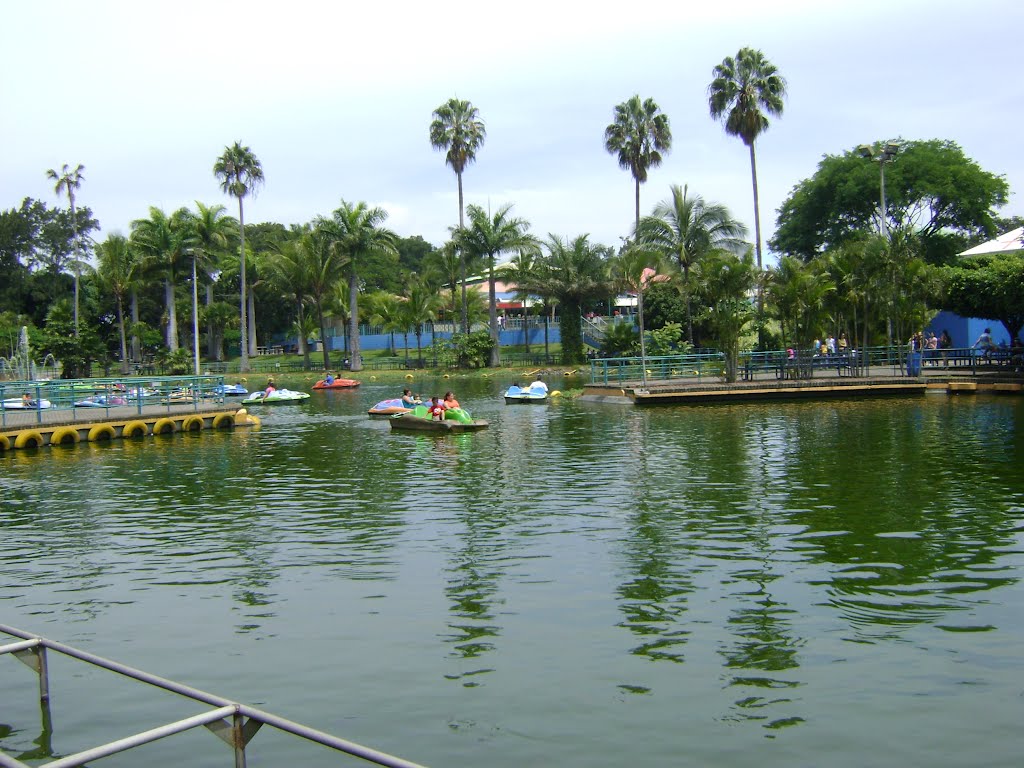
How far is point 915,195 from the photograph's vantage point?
74.9m

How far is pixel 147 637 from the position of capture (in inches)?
416

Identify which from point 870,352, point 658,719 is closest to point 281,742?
point 658,719

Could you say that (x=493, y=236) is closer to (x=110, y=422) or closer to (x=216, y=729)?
(x=110, y=422)

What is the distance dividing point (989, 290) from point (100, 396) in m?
37.4

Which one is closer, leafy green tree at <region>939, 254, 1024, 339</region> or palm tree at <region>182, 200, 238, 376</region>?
leafy green tree at <region>939, 254, 1024, 339</region>

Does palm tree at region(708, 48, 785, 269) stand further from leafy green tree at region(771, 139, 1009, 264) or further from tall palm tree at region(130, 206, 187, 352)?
tall palm tree at region(130, 206, 187, 352)

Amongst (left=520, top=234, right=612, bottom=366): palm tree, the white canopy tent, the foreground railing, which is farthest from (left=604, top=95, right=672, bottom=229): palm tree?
the foreground railing

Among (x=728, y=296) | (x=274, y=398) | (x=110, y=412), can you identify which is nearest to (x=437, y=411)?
(x=110, y=412)

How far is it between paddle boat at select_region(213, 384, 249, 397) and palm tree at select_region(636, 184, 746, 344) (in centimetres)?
2719

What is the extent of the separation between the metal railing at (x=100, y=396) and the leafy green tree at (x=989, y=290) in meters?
32.9

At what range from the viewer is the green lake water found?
7980 mm

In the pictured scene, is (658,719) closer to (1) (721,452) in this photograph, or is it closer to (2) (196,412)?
(1) (721,452)

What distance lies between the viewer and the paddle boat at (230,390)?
40578mm

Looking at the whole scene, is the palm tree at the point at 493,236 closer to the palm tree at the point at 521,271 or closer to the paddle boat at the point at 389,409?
the palm tree at the point at 521,271
